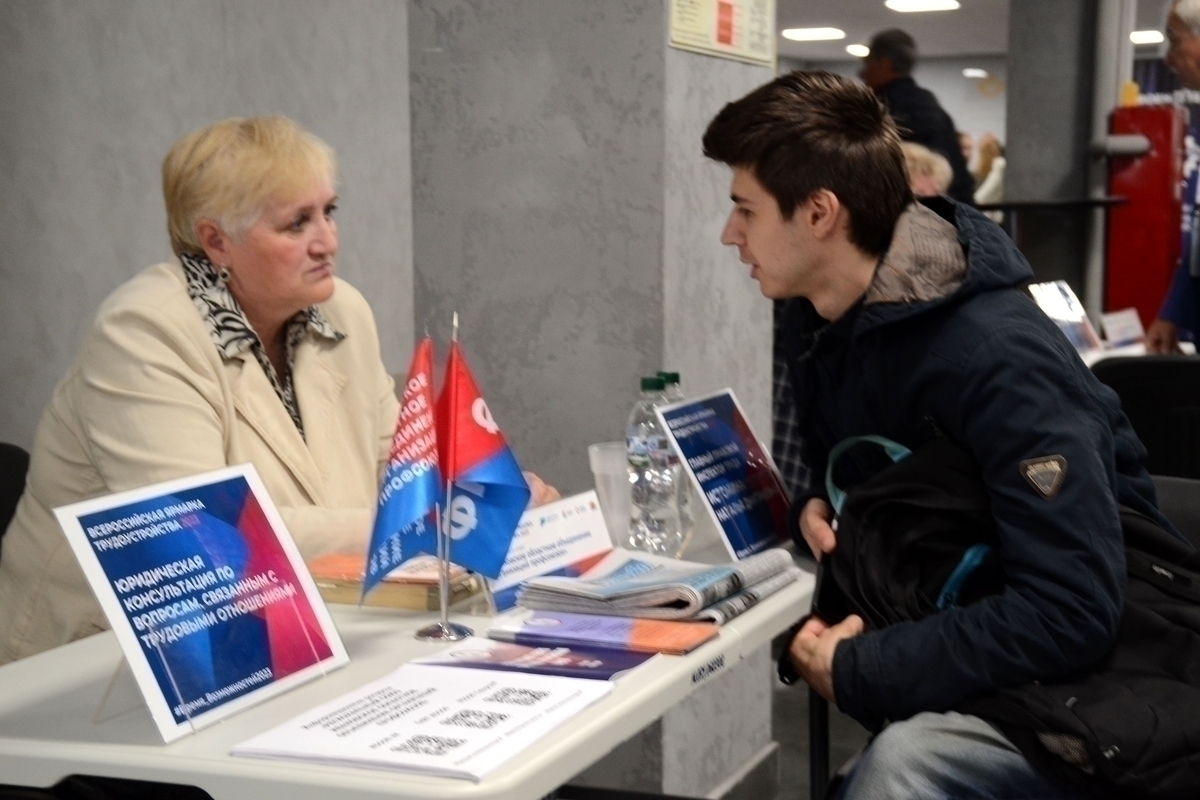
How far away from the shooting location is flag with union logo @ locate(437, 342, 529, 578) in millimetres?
1628

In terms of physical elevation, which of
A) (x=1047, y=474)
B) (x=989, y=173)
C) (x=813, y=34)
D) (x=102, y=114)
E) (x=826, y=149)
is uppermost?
(x=813, y=34)

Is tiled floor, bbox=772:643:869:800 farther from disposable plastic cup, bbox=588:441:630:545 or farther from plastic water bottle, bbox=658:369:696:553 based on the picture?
disposable plastic cup, bbox=588:441:630:545

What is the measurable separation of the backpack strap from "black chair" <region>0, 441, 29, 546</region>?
137cm

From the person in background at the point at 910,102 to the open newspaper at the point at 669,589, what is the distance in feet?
13.4

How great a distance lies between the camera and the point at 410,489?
5.14ft

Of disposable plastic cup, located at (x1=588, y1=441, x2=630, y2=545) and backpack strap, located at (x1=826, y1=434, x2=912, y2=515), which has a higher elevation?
backpack strap, located at (x1=826, y1=434, x2=912, y2=515)

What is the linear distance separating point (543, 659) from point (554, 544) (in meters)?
0.39

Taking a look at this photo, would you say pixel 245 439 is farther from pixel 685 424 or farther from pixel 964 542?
pixel 964 542

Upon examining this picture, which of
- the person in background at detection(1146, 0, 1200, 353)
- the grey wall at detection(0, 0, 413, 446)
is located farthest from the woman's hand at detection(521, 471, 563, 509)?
the person in background at detection(1146, 0, 1200, 353)

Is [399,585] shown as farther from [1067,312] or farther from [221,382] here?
[1067,312]

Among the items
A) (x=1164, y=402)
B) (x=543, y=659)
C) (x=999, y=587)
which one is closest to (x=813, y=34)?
(x=1164, y=402)

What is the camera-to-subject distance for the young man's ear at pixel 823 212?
1.78 metres

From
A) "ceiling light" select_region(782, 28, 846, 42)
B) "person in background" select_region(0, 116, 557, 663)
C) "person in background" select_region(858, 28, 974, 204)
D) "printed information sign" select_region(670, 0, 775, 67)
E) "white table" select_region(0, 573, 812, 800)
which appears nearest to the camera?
"white table" select_region(0, 573, 812, 800)

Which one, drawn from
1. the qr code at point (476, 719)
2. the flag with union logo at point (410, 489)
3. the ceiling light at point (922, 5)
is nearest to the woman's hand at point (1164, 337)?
the flag with union logo at point (410, 489)
